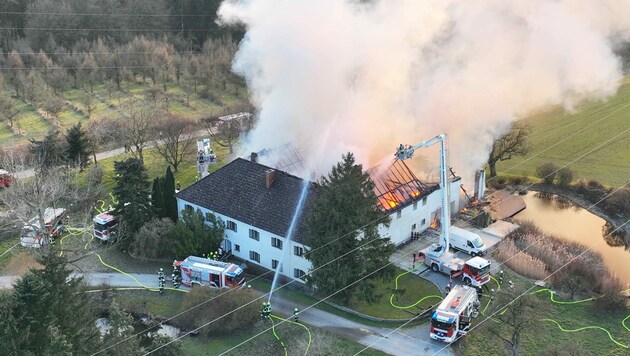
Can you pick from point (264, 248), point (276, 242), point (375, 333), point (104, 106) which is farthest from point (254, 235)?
point (104, 106)

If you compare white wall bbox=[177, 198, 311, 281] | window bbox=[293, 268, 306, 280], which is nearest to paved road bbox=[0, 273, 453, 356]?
window bbox=[293, 268, 306, 280]

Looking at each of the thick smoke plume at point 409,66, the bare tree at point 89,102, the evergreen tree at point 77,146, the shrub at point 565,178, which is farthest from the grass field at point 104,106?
the shrub at point 565,178

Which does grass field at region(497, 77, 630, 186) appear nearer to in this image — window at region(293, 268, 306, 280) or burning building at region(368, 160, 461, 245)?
burning building at region(368, 160, 461, 245)

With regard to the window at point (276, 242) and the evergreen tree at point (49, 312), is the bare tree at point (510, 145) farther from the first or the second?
the evergreen tree at point (49, 312)

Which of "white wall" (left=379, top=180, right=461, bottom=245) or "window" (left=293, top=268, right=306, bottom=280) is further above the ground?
"white wall" (left=379, top=180, right=461, bottom=245)

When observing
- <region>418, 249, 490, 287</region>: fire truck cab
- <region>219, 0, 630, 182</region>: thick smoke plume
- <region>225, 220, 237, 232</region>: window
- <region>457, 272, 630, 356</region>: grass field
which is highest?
<region>219, 0, 630, 182</region>: thick smoke plume

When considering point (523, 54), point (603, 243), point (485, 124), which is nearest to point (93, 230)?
point (485, 124)
